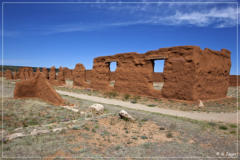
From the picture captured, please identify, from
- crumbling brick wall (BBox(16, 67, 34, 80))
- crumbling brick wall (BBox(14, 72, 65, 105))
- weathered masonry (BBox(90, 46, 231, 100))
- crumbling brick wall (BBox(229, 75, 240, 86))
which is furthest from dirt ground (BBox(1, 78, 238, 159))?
crumbling brick wall (BBox(16, 67, 34, 80))

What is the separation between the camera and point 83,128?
549 centimetres

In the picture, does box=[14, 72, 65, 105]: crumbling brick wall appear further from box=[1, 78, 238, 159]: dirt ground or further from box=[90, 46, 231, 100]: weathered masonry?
box=[90, 46, 231, 100]: weathered masonry

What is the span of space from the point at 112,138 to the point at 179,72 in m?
8.82

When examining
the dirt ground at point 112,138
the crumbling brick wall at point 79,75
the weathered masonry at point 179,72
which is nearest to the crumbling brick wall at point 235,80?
the weathered masonry at point 179,72

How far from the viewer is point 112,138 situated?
4.80 m

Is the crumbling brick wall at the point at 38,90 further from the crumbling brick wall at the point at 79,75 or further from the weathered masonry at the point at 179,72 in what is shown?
the crumbling brick wall at the point at 79,75

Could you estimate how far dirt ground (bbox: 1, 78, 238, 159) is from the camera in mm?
3824

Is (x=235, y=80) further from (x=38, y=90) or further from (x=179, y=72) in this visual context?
(x=38, y=90)

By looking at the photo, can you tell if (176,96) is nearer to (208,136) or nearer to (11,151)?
(208,136)

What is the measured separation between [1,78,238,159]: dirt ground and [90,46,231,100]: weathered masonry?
5542 mm

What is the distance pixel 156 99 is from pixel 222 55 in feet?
25.0

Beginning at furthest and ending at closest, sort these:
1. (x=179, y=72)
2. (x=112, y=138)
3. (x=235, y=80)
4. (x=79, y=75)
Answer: (x=235, y=80), (x=79, y=75), (x=179, y=72), (x=112, y=138)

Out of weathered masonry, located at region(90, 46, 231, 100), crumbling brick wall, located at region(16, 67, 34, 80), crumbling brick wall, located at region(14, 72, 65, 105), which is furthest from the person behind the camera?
crumbling brick wall, located at region(16, 67, 34, 80)

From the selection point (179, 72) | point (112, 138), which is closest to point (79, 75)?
point (179, 72)
